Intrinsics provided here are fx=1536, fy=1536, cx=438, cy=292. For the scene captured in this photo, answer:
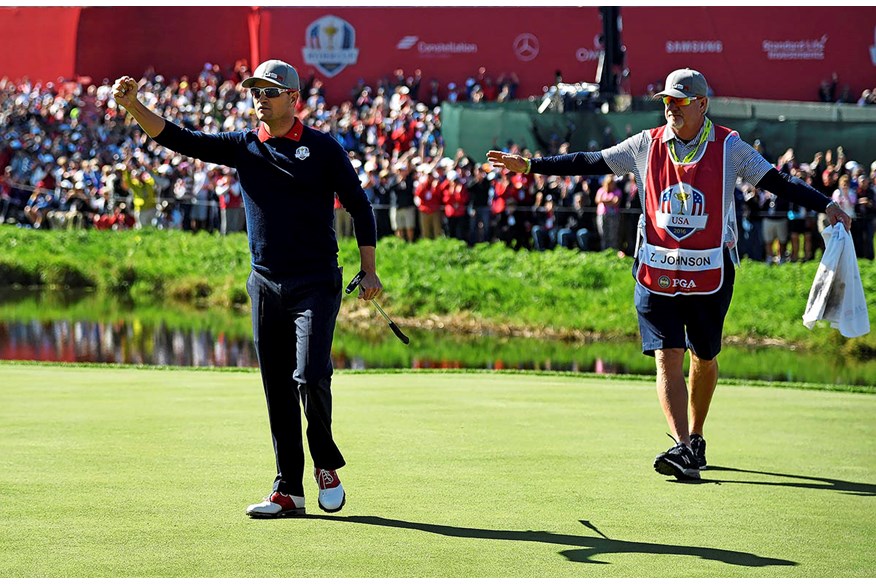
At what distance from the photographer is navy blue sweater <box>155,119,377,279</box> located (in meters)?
6.36

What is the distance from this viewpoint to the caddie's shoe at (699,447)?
765 centimetres

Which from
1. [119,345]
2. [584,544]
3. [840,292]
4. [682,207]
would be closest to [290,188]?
[584,544]

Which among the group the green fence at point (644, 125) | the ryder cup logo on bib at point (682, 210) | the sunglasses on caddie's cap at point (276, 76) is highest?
the green fence at point (644, 125)

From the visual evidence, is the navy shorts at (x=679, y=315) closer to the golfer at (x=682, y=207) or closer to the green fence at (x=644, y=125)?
the golfer at (x=682, y=207)

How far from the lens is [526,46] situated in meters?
35.7

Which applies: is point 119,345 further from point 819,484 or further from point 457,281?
point 819,484

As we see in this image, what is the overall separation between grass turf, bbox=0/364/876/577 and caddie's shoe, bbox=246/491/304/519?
0.08m

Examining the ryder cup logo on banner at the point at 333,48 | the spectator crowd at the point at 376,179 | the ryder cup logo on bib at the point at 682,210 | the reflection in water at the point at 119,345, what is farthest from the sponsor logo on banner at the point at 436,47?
the ryder cup logo on bib at the point at 682,210

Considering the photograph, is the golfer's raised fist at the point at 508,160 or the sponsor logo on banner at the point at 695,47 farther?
the sponsor logo on banner at the point at 695,47

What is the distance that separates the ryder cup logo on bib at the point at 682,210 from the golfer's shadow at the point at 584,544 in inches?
74.8

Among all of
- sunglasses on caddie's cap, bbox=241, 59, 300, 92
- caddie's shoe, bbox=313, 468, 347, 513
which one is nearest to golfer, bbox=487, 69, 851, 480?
sunglasses on caddie's cap, bbox=241, 59, 300, 92

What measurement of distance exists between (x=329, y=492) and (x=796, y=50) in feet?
99.2

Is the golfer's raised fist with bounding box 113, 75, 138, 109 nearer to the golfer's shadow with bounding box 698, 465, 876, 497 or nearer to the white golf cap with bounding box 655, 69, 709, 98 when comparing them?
the white golf cap with bounding box 655, 69, 709, 98

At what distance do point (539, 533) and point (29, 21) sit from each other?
36259mm
